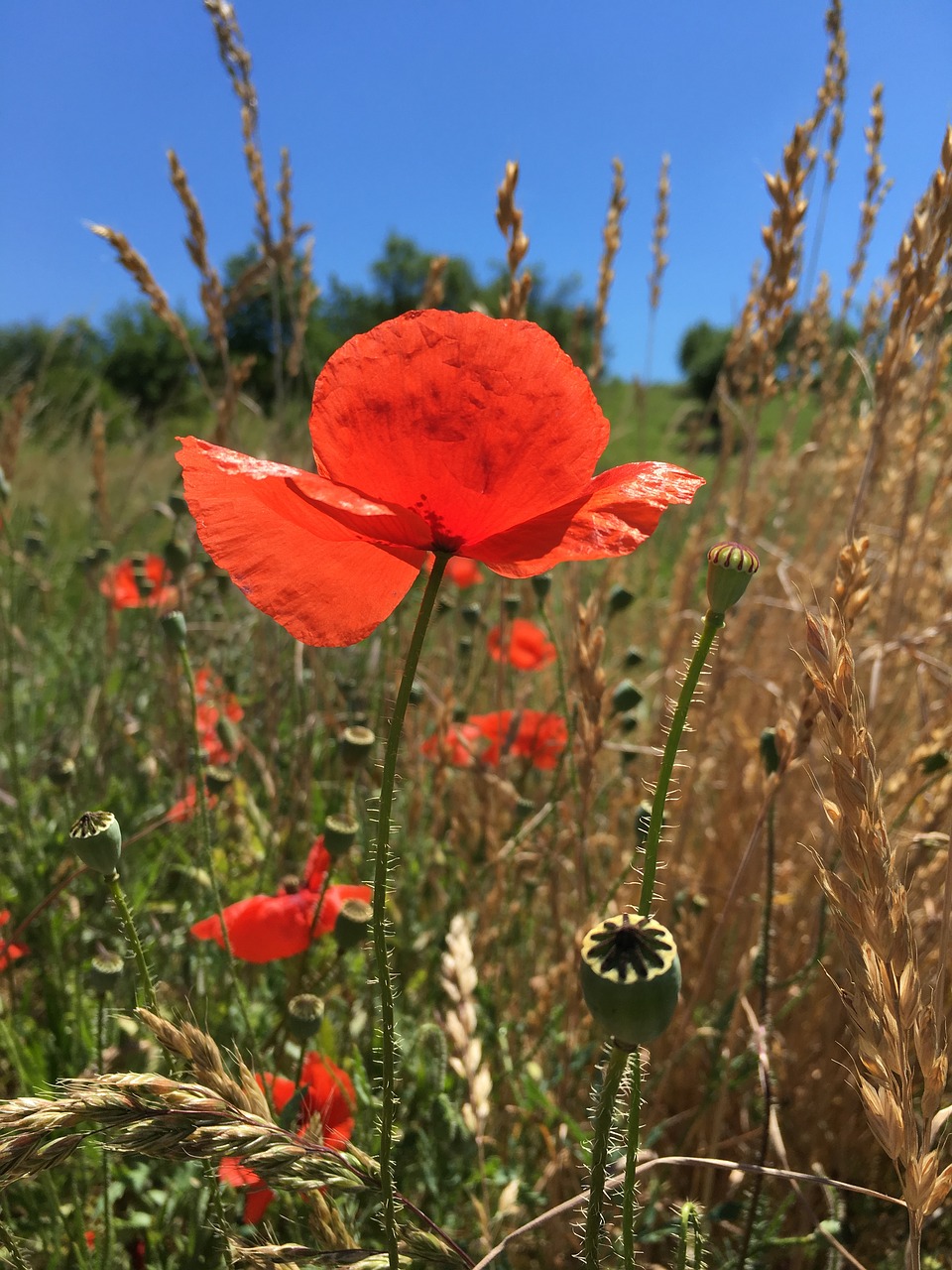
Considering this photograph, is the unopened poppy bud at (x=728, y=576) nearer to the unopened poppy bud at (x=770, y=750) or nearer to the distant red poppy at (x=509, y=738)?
the unopened poppy bud at (x=770, y=750)

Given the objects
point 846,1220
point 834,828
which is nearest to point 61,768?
point 834,828

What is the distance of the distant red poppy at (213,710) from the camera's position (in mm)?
1785

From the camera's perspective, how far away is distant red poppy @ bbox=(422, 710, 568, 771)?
1.65m

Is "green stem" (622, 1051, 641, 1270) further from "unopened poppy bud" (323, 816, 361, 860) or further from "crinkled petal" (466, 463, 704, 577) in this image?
"unopened poppy bud" (323, 816, 361, 860)

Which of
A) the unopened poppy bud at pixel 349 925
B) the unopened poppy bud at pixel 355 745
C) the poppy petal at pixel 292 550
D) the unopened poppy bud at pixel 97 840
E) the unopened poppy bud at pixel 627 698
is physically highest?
the poppy petal at pixel 292 550

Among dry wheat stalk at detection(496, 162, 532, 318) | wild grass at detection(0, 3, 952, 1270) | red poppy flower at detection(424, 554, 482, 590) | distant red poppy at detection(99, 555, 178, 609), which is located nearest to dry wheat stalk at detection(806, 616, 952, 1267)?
wild grass at detection(0, 3, 952, 1270)

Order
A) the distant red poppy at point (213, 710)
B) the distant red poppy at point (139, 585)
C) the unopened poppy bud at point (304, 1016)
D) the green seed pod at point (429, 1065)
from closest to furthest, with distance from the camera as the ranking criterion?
the unopened poppy bud at point (304, 1016) < the green seed pod at point (429, 1065) < the distant red poppy at point (213, 710) < the distant red poppy at point (139, 585)

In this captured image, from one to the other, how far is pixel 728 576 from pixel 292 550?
1.06ft

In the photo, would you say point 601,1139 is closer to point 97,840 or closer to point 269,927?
point 97,840

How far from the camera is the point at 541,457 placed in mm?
637

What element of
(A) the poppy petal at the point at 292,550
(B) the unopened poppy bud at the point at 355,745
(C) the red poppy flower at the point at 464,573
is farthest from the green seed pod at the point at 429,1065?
(C) the red poppy flower at the point at 464,573

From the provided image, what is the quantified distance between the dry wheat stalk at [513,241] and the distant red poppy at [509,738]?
683mm

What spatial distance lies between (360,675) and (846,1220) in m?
1.50

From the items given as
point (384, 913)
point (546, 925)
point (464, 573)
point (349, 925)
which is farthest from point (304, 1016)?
point (464, 573)
